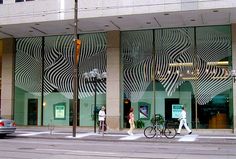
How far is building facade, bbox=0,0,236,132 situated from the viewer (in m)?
27.6

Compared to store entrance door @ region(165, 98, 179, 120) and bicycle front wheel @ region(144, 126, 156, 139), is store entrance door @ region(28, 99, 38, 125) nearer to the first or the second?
store entrance door @ region(165, 98, 179, 120)

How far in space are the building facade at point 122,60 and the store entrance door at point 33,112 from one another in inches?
1.8

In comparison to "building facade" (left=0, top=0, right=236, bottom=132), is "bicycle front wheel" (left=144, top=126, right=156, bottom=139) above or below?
below

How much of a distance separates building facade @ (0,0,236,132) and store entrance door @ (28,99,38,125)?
5 cm

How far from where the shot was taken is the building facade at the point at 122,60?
27.6 metres

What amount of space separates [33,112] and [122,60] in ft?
26.5

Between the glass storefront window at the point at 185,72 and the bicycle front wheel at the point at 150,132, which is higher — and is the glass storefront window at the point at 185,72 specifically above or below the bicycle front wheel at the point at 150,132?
above

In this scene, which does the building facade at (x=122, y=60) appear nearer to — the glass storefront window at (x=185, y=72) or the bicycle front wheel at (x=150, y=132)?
the glass storefront window at (x=185, y=72)

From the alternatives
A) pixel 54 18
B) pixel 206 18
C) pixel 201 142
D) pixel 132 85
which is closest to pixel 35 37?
pixel 54 18

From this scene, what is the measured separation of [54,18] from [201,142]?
41.1 ft

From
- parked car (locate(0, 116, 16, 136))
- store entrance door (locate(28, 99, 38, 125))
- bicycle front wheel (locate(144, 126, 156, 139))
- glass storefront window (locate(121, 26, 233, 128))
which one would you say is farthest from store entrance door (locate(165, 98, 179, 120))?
parked car (locate(0, 116, 16, 136))

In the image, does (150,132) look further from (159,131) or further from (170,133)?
(170,133)

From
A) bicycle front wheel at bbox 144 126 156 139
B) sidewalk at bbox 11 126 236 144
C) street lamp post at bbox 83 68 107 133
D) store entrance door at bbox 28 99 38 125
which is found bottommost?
sidewalk at bbox 11 126 236 144

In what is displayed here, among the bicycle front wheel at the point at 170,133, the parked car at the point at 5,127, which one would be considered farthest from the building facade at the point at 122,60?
the parked car at the point at 5,127
